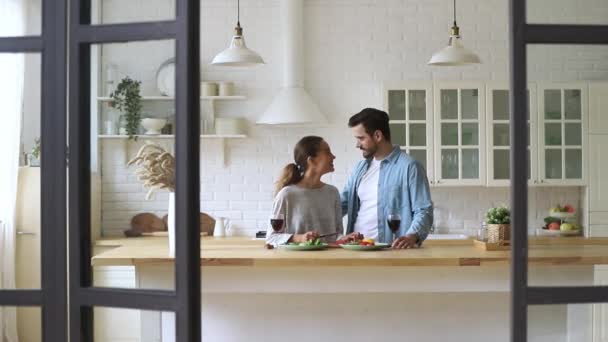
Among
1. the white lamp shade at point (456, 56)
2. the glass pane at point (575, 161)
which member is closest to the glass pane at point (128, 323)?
the glass pane at point (575, 161)

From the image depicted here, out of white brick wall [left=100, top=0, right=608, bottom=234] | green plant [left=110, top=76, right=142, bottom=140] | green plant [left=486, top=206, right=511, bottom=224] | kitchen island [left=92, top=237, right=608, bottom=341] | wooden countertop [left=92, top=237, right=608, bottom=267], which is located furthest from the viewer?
white brick wall [left=100, top=0, right=608, bottom=234]

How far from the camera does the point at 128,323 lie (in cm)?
276

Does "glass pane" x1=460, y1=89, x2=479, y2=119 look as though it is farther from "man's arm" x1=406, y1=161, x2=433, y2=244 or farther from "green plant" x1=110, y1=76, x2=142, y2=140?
"green plant" x1=110, y1=76, x2=142, y2=140

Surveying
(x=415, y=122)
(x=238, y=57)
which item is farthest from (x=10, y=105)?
(x=415, y=122)

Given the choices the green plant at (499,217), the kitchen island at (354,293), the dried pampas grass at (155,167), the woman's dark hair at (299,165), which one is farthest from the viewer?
the woman's dark hair at (299,165)

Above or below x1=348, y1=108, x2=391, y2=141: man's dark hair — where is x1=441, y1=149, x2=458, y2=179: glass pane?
below

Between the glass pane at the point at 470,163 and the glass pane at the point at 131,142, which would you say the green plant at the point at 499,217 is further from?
the glass pane at the point at 470,163

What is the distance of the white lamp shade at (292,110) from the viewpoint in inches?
274

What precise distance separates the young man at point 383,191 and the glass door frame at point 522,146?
2167mm

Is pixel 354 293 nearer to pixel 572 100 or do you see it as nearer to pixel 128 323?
pixel 128 323

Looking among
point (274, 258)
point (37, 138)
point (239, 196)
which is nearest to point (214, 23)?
point (239, 196)

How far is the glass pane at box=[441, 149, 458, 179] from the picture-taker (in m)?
6.99

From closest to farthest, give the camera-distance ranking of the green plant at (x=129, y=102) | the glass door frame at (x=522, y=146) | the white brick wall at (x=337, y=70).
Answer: the glass door frame at (x=522, y=146), the green plant at (x=129, y=102), the white brick wall at (x=337, y=70)

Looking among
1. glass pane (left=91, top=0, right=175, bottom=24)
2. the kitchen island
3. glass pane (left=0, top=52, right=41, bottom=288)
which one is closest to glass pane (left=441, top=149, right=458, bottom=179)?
the kitchen island
